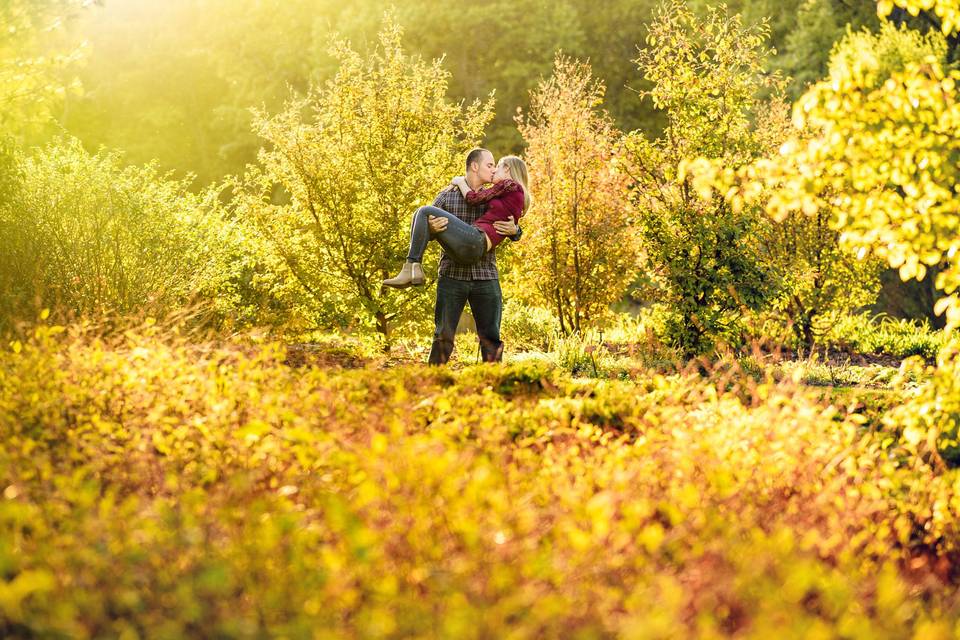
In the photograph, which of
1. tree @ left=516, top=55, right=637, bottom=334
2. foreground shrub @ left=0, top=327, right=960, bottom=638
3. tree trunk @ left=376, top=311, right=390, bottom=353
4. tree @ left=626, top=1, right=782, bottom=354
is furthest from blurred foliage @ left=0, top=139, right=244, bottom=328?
tree @ left=626, top=1, right=782, bottom=354

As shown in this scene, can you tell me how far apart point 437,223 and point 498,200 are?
59cm

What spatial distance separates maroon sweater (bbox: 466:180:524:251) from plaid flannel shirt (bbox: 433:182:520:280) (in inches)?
4.8

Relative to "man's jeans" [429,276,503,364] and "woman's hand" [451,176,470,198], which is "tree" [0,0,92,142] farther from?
"man's jeans" [429,276,503,364]

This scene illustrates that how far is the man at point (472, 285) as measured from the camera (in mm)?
6691

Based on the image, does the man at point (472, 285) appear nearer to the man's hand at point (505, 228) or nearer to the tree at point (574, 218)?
the man's hand at point (505, 228)

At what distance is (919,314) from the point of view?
50.3 ft

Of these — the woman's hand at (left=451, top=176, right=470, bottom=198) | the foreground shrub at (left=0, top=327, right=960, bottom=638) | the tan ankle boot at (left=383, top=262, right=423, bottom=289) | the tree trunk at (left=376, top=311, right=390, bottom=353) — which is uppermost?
the woman's hand at (left=451, top=176, right=470, bottom=198)

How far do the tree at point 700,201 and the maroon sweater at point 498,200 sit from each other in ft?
7.88

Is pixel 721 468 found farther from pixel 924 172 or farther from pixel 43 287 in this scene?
pixel 43 287

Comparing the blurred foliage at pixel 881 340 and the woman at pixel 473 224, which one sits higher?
the woman at pixel 473 224

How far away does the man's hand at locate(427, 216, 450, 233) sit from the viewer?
6383mm

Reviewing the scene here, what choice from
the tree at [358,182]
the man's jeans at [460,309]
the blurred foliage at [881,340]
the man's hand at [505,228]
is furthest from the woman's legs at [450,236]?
the blurred foliage at [881,340]

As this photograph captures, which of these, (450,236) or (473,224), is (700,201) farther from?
(450,236)

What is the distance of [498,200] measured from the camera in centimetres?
673
